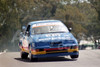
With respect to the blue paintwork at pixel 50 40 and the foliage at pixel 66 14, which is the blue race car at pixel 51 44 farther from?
the foliage at pixel 66 14

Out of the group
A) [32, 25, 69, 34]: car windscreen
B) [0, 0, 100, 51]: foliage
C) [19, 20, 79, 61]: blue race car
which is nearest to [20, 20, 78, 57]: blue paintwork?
[19, 20, 79, 61]: blue race car

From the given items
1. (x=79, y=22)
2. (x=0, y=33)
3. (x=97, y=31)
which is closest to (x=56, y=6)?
(x=79, y=22)

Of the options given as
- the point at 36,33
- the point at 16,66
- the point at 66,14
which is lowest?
the point at 16,66

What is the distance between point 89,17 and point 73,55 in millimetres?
81185

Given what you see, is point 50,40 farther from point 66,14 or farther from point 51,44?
point 66,14

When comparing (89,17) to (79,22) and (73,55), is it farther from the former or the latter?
(73,55)

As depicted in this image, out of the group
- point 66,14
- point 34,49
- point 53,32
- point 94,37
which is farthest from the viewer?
point 94,37

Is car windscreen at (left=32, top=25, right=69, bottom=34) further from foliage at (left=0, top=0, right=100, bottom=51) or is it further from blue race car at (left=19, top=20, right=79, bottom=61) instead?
foliage at (left=0, top=0, right=100, bottom=51)

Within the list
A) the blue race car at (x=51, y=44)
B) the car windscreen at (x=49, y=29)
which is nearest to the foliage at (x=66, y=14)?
the car windscreen at (x=49, y=29)

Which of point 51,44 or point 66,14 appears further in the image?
point 66,14

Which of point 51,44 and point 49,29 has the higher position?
point 49,29

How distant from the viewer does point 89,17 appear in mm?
95500

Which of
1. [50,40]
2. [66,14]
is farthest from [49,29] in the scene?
[66,14]

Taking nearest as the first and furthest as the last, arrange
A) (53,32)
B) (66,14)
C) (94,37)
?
(53,32)
(66,14)
(94,37)
